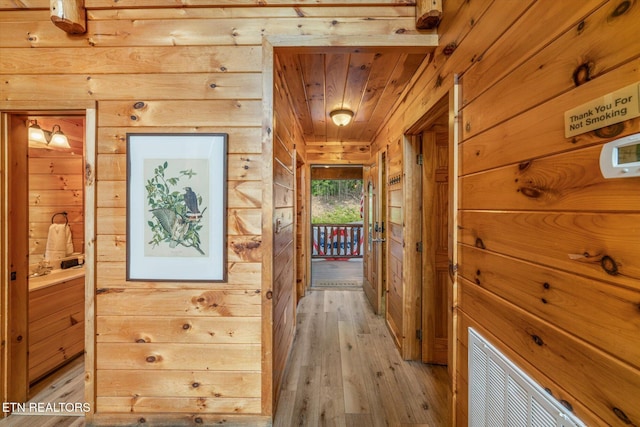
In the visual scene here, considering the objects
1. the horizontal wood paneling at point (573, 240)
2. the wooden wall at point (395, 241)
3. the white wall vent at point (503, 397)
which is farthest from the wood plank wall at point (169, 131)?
the wooden wall at point (395, 241)

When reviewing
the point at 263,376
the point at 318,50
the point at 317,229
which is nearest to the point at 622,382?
the point at 263,376

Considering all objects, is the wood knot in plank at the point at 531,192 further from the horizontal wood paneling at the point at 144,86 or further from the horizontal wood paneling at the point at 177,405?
the horizontal wood paneling at the point at 177,405

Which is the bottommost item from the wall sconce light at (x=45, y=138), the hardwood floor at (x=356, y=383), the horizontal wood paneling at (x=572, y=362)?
the hardwood floor at (x=356, y=383)

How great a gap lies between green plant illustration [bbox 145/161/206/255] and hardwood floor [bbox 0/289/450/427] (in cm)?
132

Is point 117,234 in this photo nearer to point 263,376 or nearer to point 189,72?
point 189,72

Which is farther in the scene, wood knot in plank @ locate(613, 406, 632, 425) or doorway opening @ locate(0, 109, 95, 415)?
doorway opening @ locate(0, 109, 95, 415)

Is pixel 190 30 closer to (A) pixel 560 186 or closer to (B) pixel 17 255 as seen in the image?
(B) pixel 17 255

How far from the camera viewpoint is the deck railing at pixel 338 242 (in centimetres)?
672

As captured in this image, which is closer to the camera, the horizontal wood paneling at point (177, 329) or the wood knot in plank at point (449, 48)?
the wood knot in plank at point (449, 48)

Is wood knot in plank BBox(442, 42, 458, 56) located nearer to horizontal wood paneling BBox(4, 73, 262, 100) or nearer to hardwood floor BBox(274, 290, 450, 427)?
horizontal wood paneling BBox(4, 73, 262, 100)

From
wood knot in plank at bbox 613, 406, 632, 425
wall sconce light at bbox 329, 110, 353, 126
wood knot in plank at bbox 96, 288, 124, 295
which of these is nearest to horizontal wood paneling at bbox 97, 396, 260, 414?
wood knot in plank at bbox 96, 288, 124, 295

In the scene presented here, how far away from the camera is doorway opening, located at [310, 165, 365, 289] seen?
196 inches

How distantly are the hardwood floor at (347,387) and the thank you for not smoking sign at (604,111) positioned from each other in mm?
1813

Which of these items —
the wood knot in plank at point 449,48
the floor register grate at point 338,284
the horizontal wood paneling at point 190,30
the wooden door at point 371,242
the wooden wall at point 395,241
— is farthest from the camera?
the floor register grate at point 338,284
